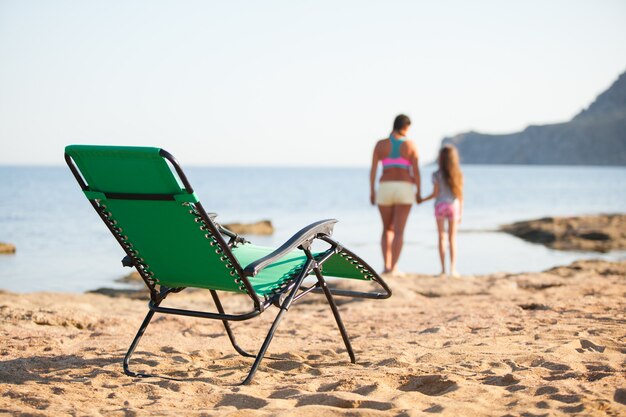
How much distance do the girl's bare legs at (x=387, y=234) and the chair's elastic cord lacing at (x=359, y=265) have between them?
159 inches

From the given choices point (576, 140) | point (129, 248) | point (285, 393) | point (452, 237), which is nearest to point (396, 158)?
point (452, 237)

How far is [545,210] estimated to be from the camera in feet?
99.5

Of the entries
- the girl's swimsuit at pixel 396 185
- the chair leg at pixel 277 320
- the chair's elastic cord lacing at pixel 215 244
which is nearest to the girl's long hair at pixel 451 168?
the girl's swimsuit at pixel 396 185

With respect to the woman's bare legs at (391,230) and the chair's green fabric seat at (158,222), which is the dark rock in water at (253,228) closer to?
the woman's bare legs at (391,230)

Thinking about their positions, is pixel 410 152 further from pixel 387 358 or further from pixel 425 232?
pixel 425 232

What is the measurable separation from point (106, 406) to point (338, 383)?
1022mm

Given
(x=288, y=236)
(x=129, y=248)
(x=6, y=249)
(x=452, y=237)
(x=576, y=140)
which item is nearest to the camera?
(x=129, y=248)

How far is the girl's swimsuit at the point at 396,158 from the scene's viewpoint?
311 inches

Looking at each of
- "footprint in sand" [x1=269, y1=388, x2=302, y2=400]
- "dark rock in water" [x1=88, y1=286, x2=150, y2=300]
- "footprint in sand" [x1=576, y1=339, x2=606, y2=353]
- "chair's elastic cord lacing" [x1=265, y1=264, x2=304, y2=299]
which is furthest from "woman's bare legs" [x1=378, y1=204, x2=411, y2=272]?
"footprint in sand" [x1=269, y1=388, x2=302, y2=400]

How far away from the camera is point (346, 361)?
3902 millimetres

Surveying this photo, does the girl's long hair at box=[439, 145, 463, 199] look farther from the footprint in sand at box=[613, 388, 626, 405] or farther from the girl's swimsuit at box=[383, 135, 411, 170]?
the footprint in sand at box=[613, 388, 626, 405]

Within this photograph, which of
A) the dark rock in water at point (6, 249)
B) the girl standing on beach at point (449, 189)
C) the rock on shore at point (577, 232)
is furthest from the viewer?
the rock on shore at point (577, 232)

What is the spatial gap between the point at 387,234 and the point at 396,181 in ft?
2.08

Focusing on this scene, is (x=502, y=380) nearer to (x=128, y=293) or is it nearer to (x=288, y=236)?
(x=128, y=293)
